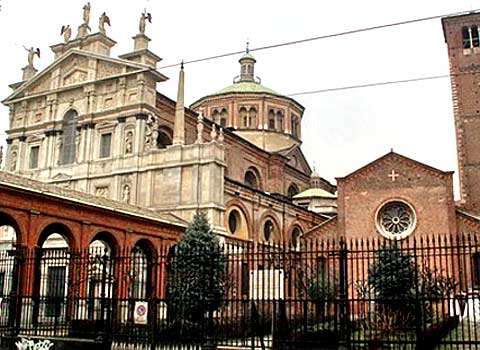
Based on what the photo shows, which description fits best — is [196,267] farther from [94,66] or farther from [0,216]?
[94,66]

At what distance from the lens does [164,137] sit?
119 ft

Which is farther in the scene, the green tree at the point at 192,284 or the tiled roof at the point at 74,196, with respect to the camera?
the tiled roof at the point at 74,196

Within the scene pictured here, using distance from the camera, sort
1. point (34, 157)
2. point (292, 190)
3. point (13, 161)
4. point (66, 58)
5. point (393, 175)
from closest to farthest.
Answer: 1. point (393, 175)
2. point (66, 58)
3. point (34, 157)
4. point (13, 161)
5. point (292, 190)

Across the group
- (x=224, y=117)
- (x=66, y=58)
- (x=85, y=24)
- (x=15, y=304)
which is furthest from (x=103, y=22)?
(x=15, y=304)

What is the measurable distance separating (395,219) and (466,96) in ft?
41.5

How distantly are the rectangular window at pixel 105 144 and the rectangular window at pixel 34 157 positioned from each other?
4610 mm

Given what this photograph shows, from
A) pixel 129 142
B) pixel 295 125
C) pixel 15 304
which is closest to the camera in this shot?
pixel 15 304

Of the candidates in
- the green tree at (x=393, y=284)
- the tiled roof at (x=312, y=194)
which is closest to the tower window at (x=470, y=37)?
the tiled roof at (x=312, y=194)

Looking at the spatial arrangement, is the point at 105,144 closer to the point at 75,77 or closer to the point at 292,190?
the point at 75,77

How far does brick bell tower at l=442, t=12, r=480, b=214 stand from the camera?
129ft

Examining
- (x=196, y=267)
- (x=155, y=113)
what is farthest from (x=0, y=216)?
(x=155, y=113)

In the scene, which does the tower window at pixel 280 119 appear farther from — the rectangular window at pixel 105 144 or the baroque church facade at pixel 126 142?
the rectangular window at pixel 105 144

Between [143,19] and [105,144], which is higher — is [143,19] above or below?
above

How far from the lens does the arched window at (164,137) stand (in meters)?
35.7
